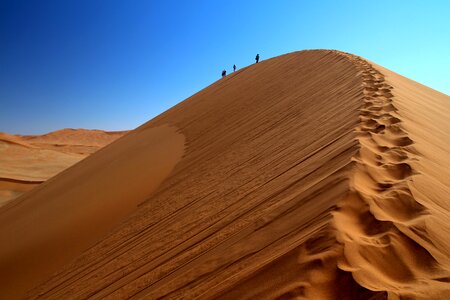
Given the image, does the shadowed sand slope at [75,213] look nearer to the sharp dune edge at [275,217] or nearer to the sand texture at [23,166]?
the sharp dune edge at [275,217]

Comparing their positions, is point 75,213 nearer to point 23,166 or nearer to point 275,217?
point 275,217

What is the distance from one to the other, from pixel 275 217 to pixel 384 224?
0.73 metres

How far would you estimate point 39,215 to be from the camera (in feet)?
22.6

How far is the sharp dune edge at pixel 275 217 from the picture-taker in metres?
1.59

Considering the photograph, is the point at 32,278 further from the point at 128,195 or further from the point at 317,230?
the point at 317,230

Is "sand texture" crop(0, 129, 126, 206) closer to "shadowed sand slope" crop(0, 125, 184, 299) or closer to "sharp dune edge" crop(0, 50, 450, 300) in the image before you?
"shadowed sand slope" crop(0, 125, 184, 299)

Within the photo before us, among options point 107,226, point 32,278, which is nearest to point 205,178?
point 107,226

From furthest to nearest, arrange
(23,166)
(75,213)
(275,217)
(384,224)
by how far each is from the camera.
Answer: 1. (23,166)
2. (75,213)
3. (275,217)
4. (384,224)

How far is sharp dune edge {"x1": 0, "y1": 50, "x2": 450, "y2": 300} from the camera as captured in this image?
1592 mm

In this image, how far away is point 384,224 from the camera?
1763 millimetres

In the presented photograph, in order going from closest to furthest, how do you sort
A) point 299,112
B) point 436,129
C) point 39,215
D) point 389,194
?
point 389,194
point 436,129
point 299,112
point 39,215

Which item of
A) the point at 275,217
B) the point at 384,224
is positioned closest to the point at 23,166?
the point at 275,217

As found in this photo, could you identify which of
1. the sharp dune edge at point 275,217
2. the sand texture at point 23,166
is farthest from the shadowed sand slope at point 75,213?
the sand texture at point 23,166

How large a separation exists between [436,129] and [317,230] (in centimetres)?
331
